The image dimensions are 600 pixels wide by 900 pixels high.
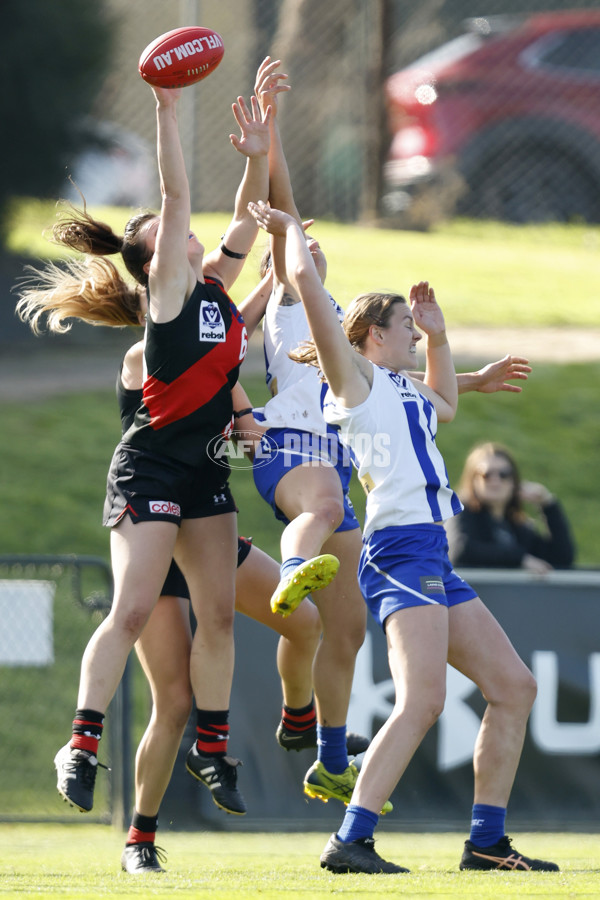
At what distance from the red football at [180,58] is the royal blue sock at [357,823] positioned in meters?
2.43

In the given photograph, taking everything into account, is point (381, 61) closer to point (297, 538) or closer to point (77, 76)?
point (77, 76)

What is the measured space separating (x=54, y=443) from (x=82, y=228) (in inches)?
254

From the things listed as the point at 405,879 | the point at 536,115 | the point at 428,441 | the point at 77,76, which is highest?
the point at 536,115

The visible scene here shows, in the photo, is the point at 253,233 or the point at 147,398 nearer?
the point at 147,398

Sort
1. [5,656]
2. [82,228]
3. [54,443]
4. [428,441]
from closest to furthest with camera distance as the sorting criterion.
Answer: [428,441] < [82,228] < [5,656] < [54,443]

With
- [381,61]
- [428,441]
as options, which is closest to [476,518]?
[428,441]

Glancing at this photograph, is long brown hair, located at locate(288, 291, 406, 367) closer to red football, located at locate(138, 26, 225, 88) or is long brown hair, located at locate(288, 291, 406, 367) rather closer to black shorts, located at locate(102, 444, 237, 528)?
black shorts, located at locate(102, 444, 237, 528)

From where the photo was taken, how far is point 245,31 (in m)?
15.9

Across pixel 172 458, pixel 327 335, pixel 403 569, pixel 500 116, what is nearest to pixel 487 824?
pixel 403 569

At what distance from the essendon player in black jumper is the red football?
50mm

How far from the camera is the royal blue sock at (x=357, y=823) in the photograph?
4.18 meters

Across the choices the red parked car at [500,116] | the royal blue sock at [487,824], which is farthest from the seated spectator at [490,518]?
the red parked car at [500,116]

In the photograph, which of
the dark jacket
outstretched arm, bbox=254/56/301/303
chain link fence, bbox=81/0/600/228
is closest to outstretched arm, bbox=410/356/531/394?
outstretched arm, bbox=254/56/301/303

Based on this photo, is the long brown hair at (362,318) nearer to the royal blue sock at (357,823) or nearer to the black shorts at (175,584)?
the black shorts at (175,584)
